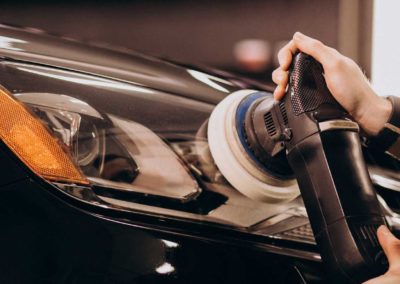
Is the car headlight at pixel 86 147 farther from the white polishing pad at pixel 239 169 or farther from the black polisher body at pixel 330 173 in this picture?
the black polisher body at pixel 330 173

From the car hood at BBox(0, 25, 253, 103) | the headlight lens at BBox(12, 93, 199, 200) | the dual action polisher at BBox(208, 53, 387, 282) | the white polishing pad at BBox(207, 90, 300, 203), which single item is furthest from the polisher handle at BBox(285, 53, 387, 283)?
the car hood at BBox(0, 25, 253, 103)

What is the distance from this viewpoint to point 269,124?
119 cm

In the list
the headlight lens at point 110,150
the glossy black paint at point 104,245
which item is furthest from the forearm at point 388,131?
the headlight lens at point 110,150

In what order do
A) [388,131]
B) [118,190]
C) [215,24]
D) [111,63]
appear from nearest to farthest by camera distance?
[118,190] → [388,131] → [111,63] → [215,24]

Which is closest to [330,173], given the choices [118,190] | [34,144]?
[118,190]

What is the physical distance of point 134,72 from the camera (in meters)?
1.43

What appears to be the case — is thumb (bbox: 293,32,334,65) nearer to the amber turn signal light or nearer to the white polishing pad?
the white polishing pad

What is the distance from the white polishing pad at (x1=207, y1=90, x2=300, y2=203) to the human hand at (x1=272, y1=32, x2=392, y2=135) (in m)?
0.12

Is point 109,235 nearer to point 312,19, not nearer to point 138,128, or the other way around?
point 138,128

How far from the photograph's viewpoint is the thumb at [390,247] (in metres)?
0.98

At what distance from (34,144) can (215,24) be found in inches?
213

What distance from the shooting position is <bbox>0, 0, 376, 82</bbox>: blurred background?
5.35 m

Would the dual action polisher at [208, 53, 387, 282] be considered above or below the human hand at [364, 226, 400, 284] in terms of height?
above

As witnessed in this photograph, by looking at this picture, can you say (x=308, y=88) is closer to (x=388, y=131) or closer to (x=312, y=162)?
(x=312, y=162)
